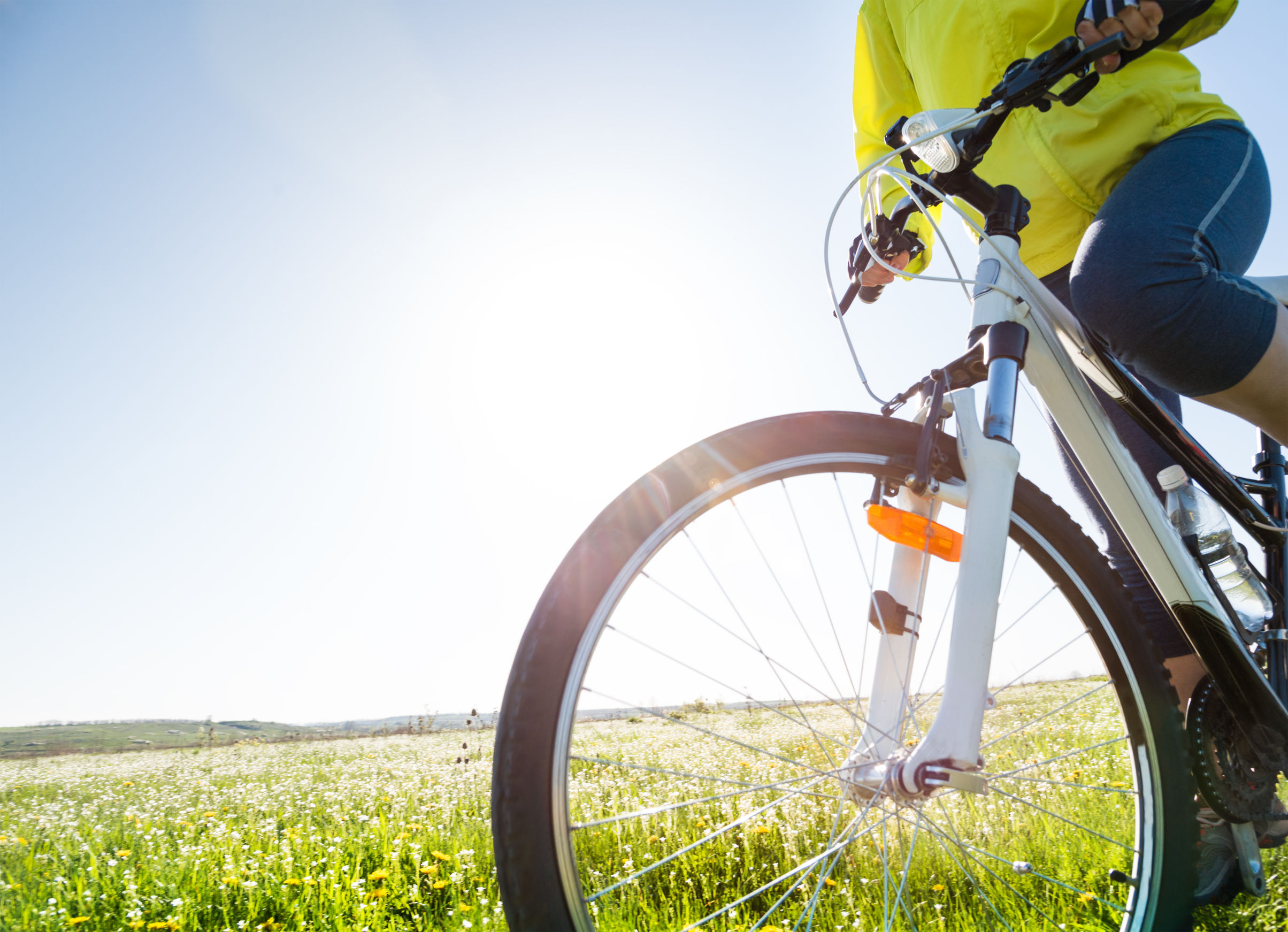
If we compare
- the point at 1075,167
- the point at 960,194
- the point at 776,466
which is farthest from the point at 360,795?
the point at 1075,167

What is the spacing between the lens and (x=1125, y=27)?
1.17 metres

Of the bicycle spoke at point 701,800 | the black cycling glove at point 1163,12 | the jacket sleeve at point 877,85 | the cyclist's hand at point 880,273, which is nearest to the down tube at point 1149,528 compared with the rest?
the cyclist's hand at point 880,273

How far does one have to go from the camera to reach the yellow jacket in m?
1.60

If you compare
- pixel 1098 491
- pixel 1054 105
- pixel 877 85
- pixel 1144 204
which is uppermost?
pixel 877 85

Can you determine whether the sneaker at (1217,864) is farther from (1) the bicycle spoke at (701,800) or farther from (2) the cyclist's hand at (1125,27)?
(2) the cyclist's hand at (1125,27)

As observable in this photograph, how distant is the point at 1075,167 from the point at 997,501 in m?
1.02

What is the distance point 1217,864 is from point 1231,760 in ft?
1.25

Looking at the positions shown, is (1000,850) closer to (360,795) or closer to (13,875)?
(360,795)

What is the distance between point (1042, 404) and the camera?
1.66 meters

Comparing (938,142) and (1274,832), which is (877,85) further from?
(1274,832)

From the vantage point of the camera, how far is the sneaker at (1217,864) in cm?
175

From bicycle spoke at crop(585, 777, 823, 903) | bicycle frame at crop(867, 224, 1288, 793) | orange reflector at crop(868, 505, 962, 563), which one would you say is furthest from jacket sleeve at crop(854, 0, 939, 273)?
bicycle spoke at crop(585, 777, 823, 903)

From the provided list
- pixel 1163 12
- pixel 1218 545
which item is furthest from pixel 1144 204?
pixel 1218 545

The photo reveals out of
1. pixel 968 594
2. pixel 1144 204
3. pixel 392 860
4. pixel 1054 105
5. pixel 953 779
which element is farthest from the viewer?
pixel 392 860
